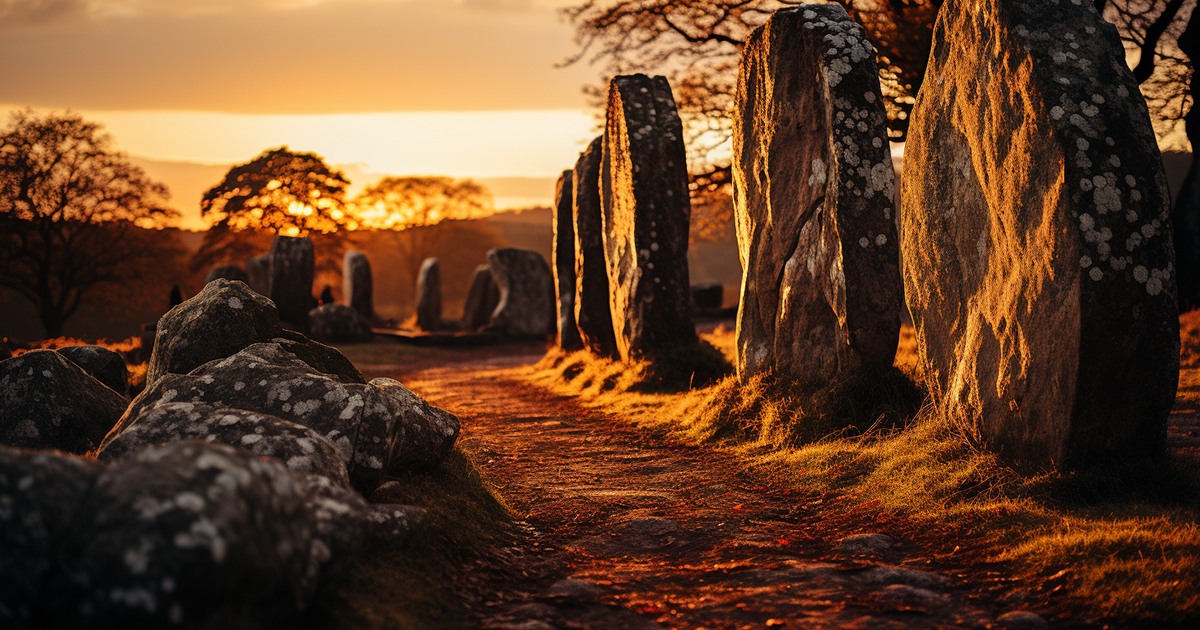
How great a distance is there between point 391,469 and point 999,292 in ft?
14.3

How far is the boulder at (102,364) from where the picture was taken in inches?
325

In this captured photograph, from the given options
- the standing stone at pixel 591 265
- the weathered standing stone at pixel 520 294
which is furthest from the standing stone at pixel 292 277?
the standing stone at pixel 591 265

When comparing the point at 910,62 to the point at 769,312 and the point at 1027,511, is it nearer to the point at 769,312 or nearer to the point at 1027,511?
the point at 769,312

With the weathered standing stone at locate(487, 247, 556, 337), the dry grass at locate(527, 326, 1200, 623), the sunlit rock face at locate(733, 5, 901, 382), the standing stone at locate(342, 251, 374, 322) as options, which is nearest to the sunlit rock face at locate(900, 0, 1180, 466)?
the dry grass at locate(527, 326, 1200, 623)

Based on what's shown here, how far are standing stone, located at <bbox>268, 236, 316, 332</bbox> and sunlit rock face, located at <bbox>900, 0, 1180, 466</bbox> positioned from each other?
17373mm

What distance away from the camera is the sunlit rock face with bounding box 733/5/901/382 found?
7.48 m

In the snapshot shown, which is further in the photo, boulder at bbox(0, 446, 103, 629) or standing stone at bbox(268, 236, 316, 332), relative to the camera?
standing stone at bbox(268, 236, 316, 332)

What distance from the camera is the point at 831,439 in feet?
23.3

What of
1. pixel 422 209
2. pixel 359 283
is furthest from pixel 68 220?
pixel 422 209

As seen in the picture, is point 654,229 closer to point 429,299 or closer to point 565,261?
point 565,261

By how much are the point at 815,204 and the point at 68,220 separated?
90.0ft

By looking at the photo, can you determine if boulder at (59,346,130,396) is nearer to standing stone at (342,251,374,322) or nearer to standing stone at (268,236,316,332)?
standing stone at (268,236,316,332)

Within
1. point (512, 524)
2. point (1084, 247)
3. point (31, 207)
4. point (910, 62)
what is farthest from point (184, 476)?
point (31, 207)

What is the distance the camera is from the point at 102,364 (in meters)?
8.35
